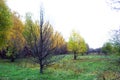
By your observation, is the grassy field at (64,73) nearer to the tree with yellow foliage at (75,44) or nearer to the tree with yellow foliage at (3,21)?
the tree with yellow foliage at (3,21)

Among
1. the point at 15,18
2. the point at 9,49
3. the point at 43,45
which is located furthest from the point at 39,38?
the point at 15,18

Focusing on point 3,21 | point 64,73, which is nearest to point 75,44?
point 3,21

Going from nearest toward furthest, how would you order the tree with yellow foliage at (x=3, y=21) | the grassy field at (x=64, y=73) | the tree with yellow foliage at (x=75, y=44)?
the grassy field at (x=64, y=73) → the tree with yellow foliage at (x=3, y=21) → the tree with yellow foliage at (x=75, y=44)

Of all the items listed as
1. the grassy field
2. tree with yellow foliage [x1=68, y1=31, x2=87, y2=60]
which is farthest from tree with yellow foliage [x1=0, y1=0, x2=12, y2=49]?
tree with yellow foliage [x1=68, y1=31, x2=87, y2=60]

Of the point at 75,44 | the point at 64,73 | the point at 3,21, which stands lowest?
the point at 64,73

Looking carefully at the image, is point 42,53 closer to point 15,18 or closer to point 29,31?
point 29,31

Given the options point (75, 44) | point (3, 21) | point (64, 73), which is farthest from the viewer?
point (75, 44)

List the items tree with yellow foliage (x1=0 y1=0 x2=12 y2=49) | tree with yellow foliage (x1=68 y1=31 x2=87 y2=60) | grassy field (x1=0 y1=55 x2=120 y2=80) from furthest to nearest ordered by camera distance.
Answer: tree with yellow foliage (x1=68 y1=31 x2=87 y2=60) < tree with yellow foliage (x1=0 y1=0 x2=12 y2=49) < grassy field (x1=0 y1=55 x2=120 y2=80)

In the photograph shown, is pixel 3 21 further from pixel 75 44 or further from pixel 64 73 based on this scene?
pixel 75 44

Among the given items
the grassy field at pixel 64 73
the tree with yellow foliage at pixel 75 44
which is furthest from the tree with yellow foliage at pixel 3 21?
the tree with yellow foliage at pixel 75 44

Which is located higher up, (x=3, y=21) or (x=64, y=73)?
(x=3, y=21)

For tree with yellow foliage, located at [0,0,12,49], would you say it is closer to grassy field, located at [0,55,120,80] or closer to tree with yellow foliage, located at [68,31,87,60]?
grassy field, located at [0,55,120,80]

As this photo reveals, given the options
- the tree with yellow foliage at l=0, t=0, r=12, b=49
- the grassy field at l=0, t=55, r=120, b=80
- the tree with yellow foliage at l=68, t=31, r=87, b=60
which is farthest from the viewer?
the tree with yellow foliage at l=68, t=31, r=87, b=60

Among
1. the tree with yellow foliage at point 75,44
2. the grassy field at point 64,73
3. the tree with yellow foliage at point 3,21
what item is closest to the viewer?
the grassy field at point 64,73
